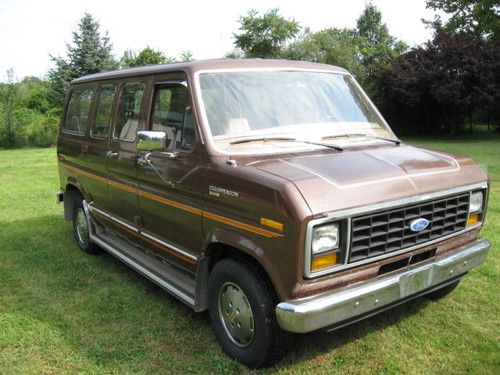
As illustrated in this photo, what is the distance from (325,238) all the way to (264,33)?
37.2m

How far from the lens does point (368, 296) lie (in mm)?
3154

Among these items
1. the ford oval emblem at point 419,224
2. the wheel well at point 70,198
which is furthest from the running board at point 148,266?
the ford oval emblem at point 419,224

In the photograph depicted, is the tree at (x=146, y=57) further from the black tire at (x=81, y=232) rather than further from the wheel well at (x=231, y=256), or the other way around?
the wheel well at (x=231, y=256)

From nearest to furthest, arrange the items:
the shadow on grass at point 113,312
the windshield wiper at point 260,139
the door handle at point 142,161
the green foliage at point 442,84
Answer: the windshield wiper at point 260,139 < the shadow on grass at point 113,312 < the door handle at point 142,161 < the green foliage at point 442,84

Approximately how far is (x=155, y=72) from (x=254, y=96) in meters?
1.01

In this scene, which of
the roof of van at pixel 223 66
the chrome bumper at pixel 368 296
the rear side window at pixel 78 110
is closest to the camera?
the chrome bumper at pixel 368 296

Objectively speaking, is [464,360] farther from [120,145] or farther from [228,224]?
[120,145]

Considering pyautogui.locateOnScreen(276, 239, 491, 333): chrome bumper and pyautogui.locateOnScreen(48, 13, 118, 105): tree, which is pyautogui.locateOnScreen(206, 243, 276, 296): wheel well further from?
pyautogui.locateOnScreen(48, 13, 118, 105): tree

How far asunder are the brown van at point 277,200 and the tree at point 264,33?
34.6 metres

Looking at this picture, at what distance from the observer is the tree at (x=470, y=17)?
28.2 meters

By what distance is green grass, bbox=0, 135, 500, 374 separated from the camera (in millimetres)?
3627

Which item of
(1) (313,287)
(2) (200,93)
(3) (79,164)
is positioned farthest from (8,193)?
(1) (313,287)

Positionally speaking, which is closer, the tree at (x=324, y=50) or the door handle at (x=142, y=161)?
the door handle at (x=142, y=161)

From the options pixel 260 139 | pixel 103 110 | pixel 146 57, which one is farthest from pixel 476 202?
pixel 146 57
